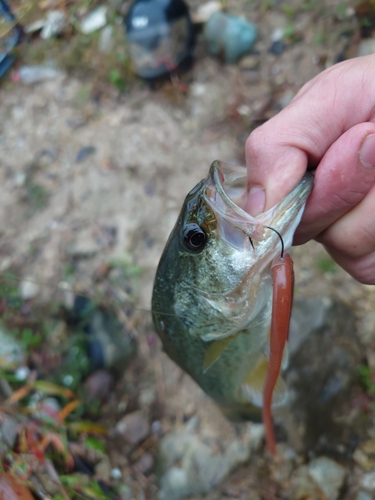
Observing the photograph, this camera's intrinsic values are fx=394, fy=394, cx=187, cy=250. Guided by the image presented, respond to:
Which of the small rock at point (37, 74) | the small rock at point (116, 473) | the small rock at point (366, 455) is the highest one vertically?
the small rock at point (37, 74)

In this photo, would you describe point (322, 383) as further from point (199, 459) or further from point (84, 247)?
point (84, 247)

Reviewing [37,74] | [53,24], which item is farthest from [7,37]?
[37,74]

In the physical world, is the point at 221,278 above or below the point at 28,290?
above

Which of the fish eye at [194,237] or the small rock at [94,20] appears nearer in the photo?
the fish eye at [194,237]

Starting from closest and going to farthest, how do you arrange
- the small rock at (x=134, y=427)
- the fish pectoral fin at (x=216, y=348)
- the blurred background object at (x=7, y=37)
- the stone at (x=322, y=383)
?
the fish pectoral fin at (x=216, y=348)
the stone at (x=322, y=383)
the small rock at (x=134, y=427)
the blurred background object at (x=7, y=37)

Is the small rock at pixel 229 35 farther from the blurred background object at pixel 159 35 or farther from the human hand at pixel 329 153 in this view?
the human hand at pixel 329 153

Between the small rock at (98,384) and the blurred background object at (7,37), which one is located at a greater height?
the blurred background object at (7,37)

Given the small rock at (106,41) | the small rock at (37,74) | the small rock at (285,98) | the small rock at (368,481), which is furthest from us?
the small rock at (37,74)

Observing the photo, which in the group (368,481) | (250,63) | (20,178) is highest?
(20,178)

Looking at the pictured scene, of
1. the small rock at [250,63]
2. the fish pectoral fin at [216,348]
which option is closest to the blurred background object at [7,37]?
the small rock at [250,63]

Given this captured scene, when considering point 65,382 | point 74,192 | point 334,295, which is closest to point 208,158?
point 74,192
